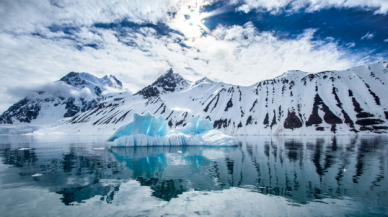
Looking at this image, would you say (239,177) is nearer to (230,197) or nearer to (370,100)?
(230,197)

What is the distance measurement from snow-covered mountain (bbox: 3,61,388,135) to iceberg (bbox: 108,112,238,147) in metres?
90.5

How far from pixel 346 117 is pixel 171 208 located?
14134 cm

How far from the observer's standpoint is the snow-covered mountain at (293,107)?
375 ft

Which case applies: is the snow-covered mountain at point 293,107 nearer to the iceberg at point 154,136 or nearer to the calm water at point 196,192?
the iceberg at point 154,136

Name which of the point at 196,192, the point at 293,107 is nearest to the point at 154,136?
the point at 196,192

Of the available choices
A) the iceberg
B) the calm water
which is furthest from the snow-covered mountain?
the calm water

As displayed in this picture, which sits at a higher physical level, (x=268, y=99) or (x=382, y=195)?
(x=268, y=99)

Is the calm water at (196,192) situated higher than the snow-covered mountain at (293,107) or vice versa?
the snow-covered mountain at (293,107)

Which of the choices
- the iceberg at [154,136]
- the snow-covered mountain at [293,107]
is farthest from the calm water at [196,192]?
the snow-covered mountain at [293,107]

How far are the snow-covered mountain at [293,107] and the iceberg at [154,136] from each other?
9050 cm

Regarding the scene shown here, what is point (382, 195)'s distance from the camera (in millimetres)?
11742

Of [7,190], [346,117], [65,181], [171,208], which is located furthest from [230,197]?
[346,117]

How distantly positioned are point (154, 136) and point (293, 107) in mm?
124625

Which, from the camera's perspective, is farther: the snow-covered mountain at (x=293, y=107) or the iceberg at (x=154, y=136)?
the snow-covered mountain at (x=293, y=107)
